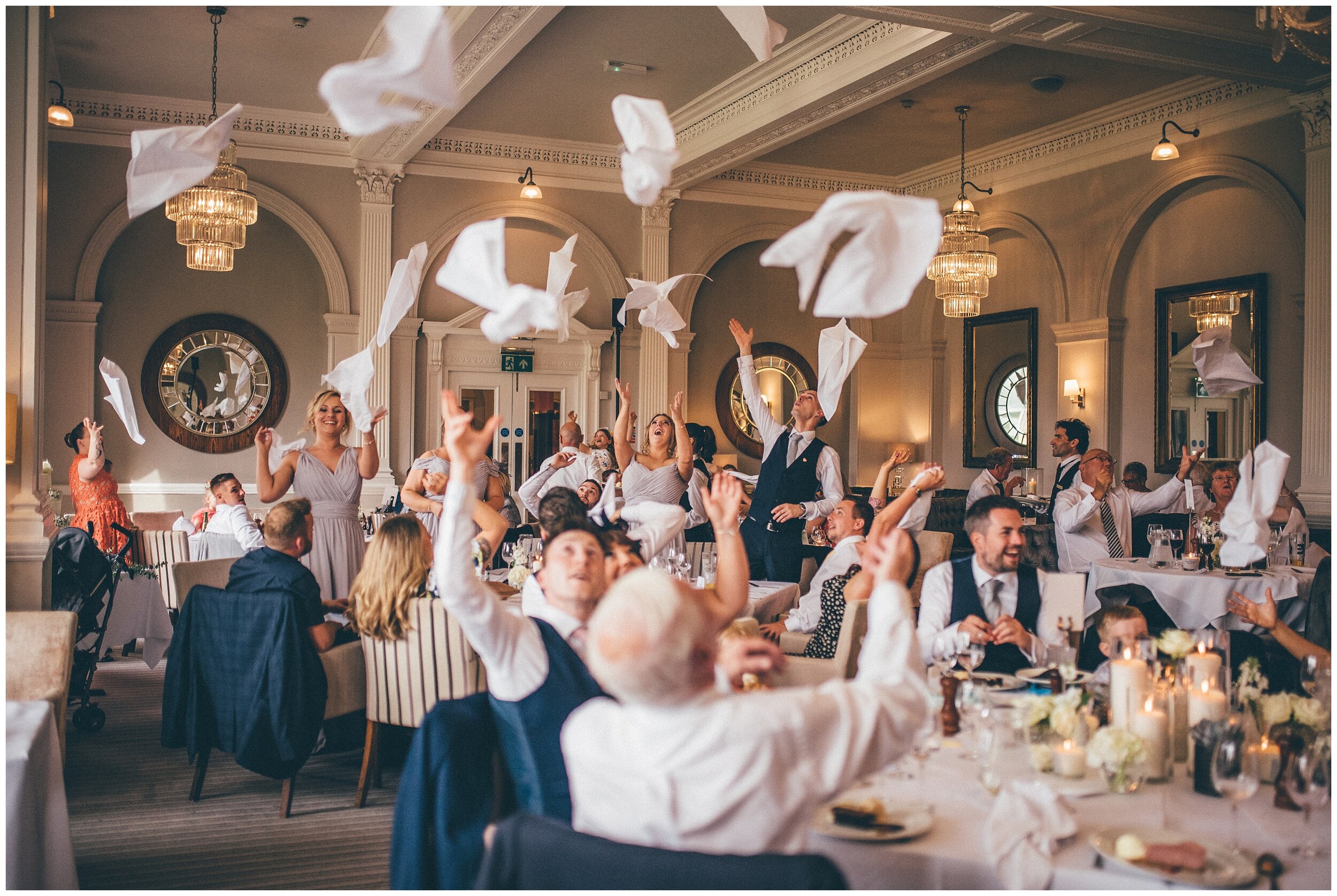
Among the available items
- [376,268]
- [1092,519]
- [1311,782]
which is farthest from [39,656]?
[376,268]

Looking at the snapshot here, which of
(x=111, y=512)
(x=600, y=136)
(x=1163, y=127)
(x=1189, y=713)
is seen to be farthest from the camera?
(x=600, y=136)

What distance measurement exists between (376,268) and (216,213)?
2.37 m

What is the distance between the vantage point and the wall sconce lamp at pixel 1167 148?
8148mm

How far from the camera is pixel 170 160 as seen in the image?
288 cm

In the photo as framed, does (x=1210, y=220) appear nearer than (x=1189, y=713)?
No

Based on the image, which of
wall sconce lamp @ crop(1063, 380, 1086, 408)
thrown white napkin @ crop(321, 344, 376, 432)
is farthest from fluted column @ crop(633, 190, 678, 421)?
thrown white napkin @ crop(321, 344, 376, 432)

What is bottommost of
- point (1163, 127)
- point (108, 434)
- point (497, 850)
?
point (497, 850)

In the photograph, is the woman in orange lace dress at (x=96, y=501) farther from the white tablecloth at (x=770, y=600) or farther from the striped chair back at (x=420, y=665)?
the white tablecloth at (x=770, y=600)

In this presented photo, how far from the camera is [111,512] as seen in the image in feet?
23.6

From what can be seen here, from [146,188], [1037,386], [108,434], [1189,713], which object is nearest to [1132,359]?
[1037,386]

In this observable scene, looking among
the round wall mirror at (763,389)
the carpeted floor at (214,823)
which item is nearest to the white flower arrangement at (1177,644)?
the carpeted floor at (214,823)

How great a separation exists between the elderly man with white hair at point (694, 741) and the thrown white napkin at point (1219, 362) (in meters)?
5.19

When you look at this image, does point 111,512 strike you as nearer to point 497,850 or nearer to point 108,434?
point 108,434

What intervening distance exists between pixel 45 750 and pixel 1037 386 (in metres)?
9.66
